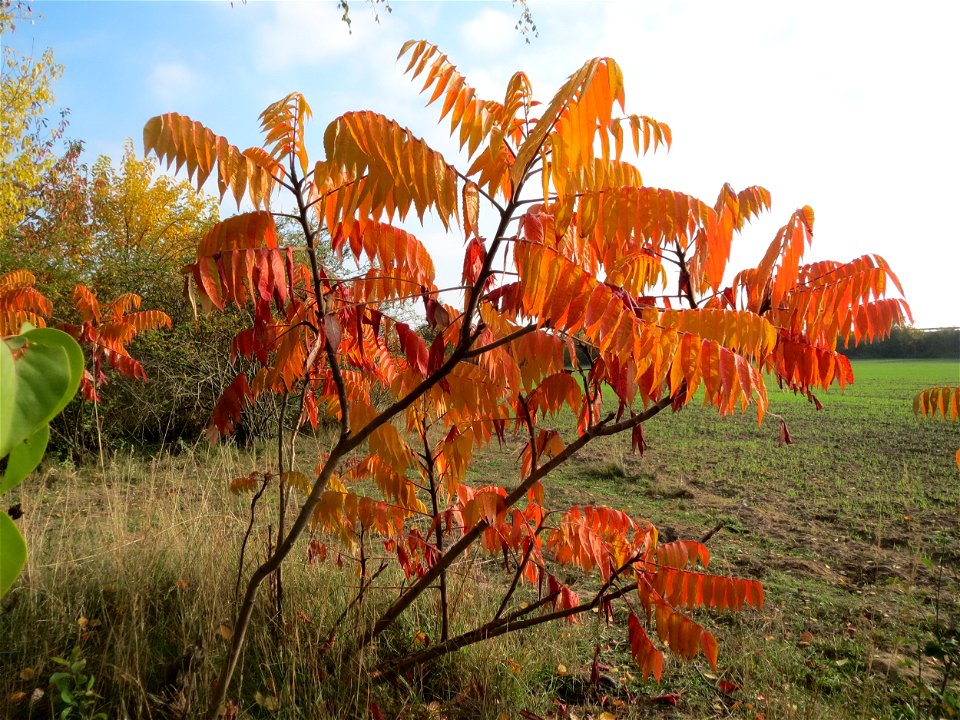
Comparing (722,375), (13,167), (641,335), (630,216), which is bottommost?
(722,375)

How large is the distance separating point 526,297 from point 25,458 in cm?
125

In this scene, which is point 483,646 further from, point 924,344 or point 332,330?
point 924,344

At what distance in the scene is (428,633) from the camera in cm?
313

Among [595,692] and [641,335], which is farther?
[595,692]

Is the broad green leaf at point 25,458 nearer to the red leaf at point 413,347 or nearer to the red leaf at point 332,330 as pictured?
the red leaf at point 332,330

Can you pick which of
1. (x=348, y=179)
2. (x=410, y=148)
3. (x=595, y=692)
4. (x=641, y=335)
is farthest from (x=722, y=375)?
(x=595, y=692)

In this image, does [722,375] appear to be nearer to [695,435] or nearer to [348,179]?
[348,179]

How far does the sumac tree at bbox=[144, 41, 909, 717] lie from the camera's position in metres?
1.65

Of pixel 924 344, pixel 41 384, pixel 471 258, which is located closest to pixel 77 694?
pixel 471 258

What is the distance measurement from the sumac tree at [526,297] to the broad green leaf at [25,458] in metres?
1.16

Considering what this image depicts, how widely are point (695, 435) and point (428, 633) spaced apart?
27.8 ft

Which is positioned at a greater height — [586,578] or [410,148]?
[410,148]

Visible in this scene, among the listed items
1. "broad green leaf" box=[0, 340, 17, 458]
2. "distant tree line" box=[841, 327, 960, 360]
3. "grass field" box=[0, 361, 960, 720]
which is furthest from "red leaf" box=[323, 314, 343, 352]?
"distant tree line" box=[841, 327, 960, 360]

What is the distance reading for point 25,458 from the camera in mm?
472
